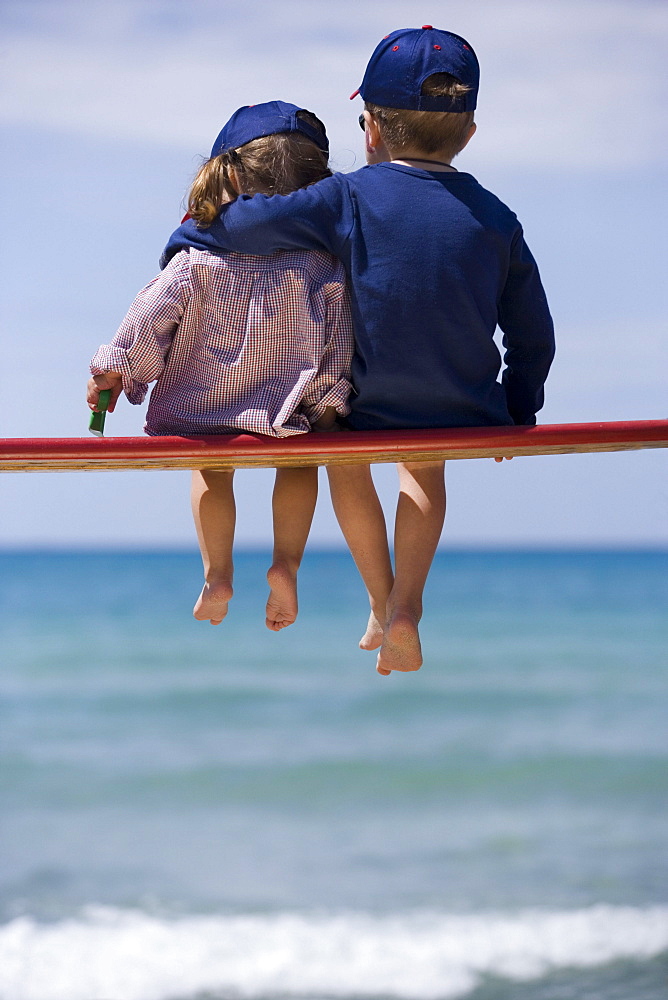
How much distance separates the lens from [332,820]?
762 cm

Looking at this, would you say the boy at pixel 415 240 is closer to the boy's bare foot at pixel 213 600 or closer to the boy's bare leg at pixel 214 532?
the boy's bare leg at pixel 214 532

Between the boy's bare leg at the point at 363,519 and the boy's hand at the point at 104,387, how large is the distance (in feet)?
1.70

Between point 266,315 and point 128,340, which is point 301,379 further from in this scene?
point 128,340

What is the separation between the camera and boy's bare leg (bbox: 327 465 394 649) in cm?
241

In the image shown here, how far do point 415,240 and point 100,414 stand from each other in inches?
25.7

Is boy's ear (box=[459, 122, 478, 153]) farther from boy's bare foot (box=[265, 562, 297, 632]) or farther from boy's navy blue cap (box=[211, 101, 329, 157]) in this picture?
boy's bare foot (box=[265, 562, 297, 632])

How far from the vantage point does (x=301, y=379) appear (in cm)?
213

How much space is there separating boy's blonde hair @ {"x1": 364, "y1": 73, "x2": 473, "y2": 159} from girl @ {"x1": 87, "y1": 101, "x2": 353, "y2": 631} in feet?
0.47

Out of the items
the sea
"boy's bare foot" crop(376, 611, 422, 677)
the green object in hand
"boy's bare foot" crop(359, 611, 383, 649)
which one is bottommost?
the sea

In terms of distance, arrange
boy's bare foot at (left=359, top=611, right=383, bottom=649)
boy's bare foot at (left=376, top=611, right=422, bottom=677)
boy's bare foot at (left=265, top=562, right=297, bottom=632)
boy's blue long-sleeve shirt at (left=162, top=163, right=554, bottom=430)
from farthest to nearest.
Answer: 1. boy's bare foot at (left=359, top=611, right=383, bottom=649)
2. boy's bare foot at (left=265, top=562, right=297, bottom=632)
3. boy's bare foot at (left=376, top=611, right=422, bottom=677)
4. boy's blue long-sleeve shirt at (left=162, top=163, right=554, bottom=430)

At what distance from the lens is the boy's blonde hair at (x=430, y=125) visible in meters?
2.10

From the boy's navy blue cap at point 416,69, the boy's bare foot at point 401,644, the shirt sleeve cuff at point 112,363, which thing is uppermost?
the boy's navy blue cap at point 416,69

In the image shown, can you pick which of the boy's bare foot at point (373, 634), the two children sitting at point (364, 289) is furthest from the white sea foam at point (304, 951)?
the two children sitting at point (364, 289)

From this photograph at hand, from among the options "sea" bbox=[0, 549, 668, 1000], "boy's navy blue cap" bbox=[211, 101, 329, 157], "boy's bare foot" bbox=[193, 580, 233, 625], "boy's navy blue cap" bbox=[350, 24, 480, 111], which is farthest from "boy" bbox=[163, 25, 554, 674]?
"sea" bbox=[0, 549, 668, 1000]
